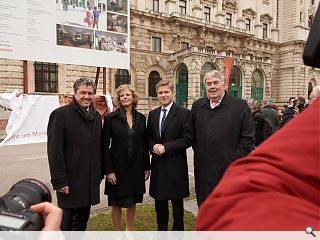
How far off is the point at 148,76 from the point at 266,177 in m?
30.2

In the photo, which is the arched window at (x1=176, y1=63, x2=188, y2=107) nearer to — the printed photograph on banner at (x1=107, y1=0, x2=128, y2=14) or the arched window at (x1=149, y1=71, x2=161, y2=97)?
the arched window at (x1=149, y1=71, x2=161, y2=97)

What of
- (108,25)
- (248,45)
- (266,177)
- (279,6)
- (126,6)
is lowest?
(266,177)

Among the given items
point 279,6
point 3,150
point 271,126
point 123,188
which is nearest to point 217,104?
point 123,188

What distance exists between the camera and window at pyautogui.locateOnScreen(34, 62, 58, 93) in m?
22.6

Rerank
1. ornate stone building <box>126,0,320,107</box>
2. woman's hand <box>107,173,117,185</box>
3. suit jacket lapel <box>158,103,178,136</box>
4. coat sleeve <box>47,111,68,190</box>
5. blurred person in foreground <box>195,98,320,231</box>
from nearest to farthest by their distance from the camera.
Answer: blurred person in foreground <box>195,98,320,231</box> < coat sleeve <box>47,111,68,190</box> < woman's hand <box>107,173,117,185</box> < suit jacket lapel <box>158,103,178,136</box> < ornate stone building <box>126,0,320,107</box>

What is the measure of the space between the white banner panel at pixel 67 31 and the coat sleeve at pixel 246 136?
330 centimetres

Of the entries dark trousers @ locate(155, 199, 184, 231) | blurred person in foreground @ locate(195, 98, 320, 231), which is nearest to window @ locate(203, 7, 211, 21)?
dark trousers @ locate(155, 199, 184, 231)

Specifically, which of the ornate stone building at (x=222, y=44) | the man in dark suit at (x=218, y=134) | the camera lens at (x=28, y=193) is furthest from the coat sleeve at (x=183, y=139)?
the ornate stone building at (x=222, y=44)

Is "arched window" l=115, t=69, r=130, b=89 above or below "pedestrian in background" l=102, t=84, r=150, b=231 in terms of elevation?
above

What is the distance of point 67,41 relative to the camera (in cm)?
516

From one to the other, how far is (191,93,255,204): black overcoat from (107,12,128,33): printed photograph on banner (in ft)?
11.1

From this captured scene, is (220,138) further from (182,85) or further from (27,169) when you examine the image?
(182,85)

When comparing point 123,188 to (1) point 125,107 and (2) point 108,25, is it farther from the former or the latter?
(2) point 108,25

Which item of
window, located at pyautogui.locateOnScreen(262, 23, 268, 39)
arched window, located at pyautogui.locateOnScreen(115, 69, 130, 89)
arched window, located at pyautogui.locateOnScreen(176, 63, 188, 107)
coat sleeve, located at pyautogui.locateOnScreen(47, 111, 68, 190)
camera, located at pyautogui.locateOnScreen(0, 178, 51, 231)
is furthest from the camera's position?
window, located at pyautogui.locateOnScreen(262, 23, 268, 39)
